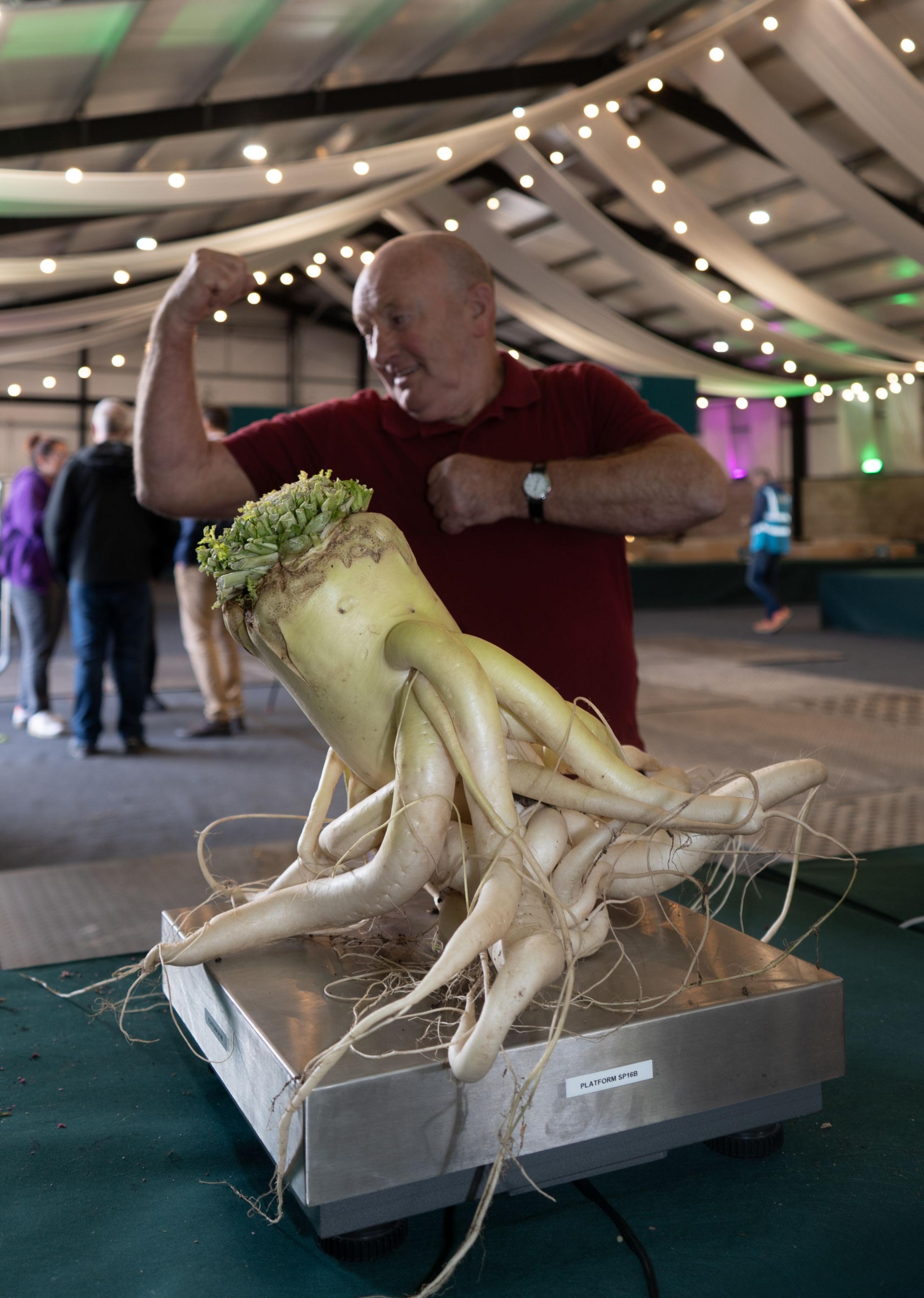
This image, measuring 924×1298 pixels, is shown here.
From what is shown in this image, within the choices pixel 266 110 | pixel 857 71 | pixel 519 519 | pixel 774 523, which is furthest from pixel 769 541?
pixel 519 519

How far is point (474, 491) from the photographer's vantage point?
1.25 m

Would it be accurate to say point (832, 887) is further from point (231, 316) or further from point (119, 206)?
point (231, 316)

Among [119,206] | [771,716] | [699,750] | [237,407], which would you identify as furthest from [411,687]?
[237,407]

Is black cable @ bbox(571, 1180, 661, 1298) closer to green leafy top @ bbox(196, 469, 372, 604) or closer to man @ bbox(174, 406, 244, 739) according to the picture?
green leafy top @ bbox(196, 469, 372, 604)

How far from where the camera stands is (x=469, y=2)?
7465 millimetres

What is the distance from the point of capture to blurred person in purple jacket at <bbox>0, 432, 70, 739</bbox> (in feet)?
15.6

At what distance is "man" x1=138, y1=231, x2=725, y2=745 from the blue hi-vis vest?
7.69 meters

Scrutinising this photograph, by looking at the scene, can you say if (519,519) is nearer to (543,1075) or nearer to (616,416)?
(616,416)

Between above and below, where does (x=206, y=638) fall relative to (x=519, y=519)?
below

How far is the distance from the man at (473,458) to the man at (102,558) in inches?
115

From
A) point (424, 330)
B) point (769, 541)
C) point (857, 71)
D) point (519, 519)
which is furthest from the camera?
point (769, 541)

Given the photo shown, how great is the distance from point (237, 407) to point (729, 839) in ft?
45.9

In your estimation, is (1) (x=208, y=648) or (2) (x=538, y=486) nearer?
(2) (x=538, y=486)

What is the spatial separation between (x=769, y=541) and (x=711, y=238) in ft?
11.2
